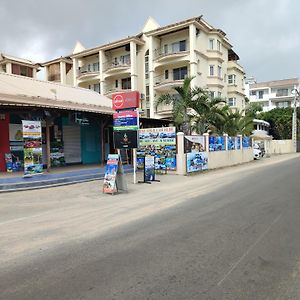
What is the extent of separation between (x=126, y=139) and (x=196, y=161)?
22.9ft

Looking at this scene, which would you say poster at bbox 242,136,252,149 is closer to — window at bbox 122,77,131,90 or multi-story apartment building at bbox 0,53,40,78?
window at bbox 122,77,131,90

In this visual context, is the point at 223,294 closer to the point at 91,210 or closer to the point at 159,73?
the point at 91,210

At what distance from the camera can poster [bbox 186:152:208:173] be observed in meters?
19.0

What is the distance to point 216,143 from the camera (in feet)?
74.8

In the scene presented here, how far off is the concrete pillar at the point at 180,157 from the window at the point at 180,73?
21686 mm

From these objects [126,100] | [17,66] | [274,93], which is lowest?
[126,100]

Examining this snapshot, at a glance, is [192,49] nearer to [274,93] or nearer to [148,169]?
[148,169]

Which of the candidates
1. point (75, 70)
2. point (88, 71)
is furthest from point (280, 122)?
point (75, 70)

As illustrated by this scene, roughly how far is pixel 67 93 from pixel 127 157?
640 centimetres

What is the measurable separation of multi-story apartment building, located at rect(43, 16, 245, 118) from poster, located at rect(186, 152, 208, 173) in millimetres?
17669

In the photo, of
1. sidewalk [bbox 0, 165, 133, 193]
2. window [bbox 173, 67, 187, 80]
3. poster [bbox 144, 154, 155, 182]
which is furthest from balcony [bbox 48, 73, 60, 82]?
poster [bbox 144, 154, 155, 182]

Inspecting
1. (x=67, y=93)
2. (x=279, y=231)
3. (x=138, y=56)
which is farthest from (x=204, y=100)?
(x=138, y=56)

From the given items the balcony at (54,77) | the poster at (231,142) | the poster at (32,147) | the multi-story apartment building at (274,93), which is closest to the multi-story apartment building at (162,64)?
the balcony at (54,77)

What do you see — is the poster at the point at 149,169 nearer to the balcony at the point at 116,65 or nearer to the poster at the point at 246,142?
the poster at the point at 246,142
